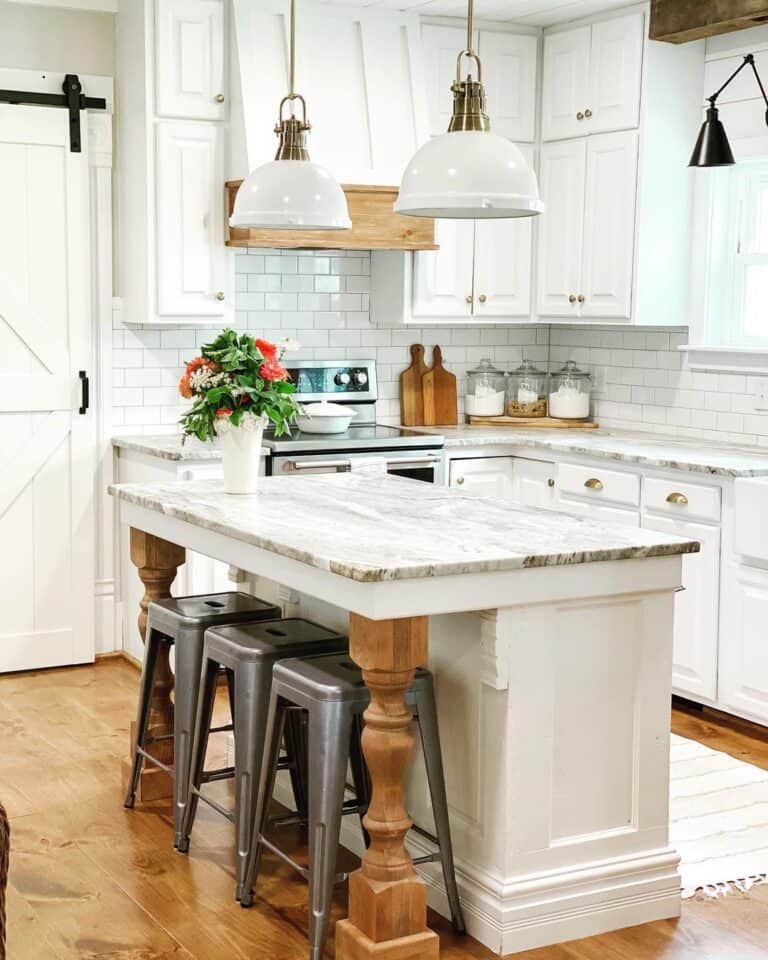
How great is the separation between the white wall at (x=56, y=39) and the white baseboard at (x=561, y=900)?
3842 mm

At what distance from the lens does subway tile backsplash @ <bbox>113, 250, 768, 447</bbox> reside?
6.08 metres

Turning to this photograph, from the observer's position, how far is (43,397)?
591 centimetres

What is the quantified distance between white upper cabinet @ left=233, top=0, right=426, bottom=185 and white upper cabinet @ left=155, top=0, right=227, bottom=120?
123 mm

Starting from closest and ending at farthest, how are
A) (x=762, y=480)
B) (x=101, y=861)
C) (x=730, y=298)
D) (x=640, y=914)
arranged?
→ (x=640, y=914)
(x=101, y=861)
(x=762, y=480)
(x=730, y=298)

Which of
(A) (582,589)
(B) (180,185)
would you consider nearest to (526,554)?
(A) (582,589)

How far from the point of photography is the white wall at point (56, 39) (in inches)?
227

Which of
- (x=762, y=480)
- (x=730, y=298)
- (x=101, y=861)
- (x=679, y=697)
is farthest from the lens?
(x=730, y=298)

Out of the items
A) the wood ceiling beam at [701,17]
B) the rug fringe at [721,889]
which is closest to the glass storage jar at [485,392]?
the rug fringe at [721,889]

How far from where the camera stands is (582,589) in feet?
11.0

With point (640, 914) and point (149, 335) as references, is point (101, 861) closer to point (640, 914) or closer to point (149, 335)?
point (640, 914)

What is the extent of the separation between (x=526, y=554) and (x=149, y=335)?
331 cm

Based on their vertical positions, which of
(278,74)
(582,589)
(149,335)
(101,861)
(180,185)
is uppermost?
(278,74)

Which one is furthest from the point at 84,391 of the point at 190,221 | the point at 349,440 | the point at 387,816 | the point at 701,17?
the point at 701,17

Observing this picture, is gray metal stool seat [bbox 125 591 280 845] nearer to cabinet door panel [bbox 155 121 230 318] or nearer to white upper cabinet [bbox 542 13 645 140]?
cabinet door panel [bbox 155 121 230 318]
